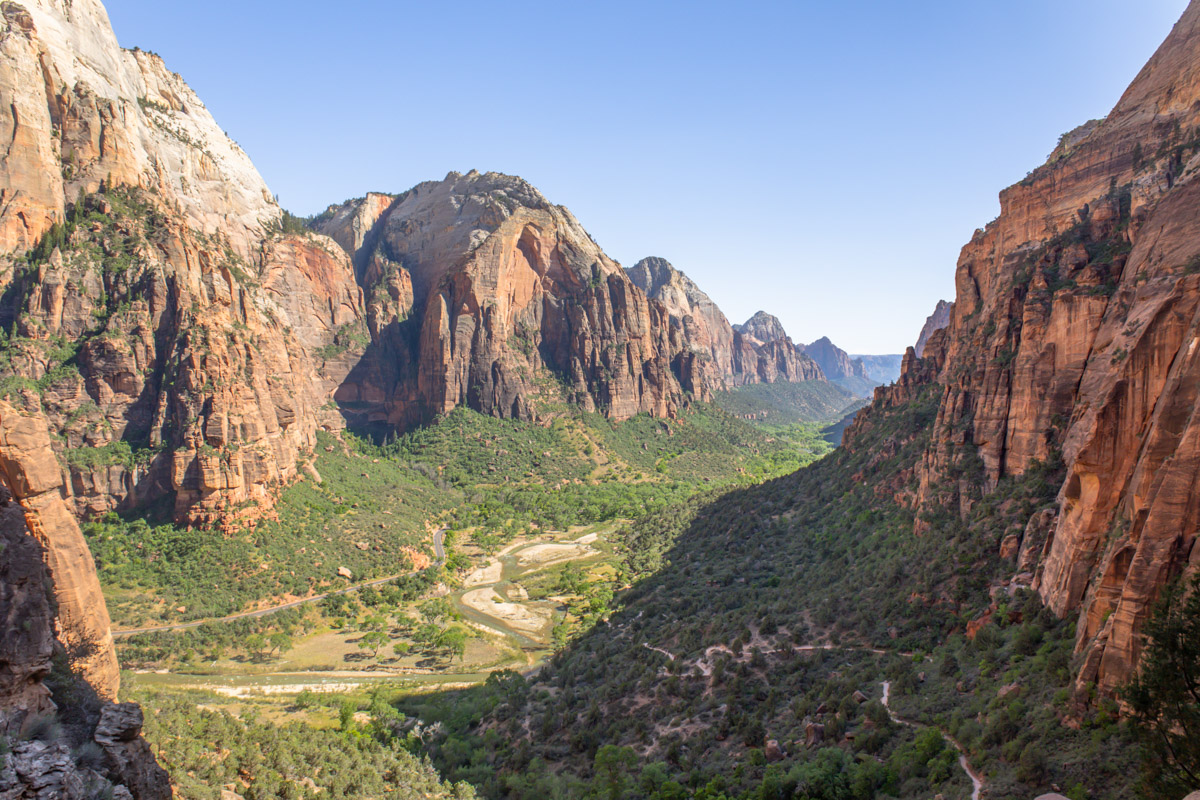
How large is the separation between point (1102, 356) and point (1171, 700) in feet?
67.8

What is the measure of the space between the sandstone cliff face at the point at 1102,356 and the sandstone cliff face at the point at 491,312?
308ft

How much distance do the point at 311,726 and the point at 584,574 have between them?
129 ft

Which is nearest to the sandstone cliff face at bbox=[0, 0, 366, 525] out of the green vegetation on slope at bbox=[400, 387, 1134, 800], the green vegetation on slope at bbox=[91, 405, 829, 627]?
the green vegetation on slope at bbox=[91, 405, 829, 627]

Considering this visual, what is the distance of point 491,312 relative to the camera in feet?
442

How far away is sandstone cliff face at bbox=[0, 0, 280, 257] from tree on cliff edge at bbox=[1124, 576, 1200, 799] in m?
94.0

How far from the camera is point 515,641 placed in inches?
2391

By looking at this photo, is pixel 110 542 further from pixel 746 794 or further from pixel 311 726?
pixel 746 794

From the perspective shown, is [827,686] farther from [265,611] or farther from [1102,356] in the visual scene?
[265,611]

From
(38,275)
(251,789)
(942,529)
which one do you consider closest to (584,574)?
(942,529)

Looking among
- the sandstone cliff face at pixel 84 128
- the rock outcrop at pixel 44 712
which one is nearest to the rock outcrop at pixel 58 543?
the rock outcrop at pixel 44 712

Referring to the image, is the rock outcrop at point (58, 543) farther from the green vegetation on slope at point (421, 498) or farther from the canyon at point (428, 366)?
the green vegetation on slope at point (421, 498)

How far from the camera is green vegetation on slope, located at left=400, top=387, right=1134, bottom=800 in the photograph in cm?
2277

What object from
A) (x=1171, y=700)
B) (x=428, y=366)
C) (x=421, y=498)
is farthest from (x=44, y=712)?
(x=428, y=366)

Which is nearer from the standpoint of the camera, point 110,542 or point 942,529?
point 942,529
